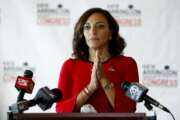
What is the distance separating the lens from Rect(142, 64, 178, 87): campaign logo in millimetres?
2924

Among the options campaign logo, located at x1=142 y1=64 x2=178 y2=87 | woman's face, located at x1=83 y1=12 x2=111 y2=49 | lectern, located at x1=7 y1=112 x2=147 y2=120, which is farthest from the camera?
campaign logo, located at x1=142 y1=64 x2=178 y2=87

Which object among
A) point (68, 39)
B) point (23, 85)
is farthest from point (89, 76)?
point (68, 39)

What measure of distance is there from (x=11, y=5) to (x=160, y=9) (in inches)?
46.1

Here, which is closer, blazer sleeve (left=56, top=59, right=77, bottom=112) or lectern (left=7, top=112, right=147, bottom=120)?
lectern (left=7, top=112, right=147, bottom=120)

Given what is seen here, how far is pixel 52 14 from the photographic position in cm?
304

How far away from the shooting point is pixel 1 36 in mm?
3061

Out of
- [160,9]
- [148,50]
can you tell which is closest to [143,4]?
[160,9]

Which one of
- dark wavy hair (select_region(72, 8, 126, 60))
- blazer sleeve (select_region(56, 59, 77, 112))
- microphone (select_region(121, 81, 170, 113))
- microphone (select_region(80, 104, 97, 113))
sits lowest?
microphone (select_region(80, 104, 97, 113))

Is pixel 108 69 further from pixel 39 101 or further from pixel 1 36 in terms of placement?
pixel 1 36

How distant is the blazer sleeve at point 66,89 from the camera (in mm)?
1580

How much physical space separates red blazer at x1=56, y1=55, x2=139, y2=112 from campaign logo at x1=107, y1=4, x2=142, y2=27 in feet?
3.97

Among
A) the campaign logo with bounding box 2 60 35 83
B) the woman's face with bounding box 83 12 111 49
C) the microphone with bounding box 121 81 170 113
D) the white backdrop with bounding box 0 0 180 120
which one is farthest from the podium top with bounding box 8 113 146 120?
the campaign logo with bounding box 2 60 35 83

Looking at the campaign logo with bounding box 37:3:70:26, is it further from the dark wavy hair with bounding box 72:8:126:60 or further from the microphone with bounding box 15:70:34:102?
the microphone with bounding box 15:70:34:102

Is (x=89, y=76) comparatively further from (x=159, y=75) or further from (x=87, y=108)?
(x=159, y=75)
